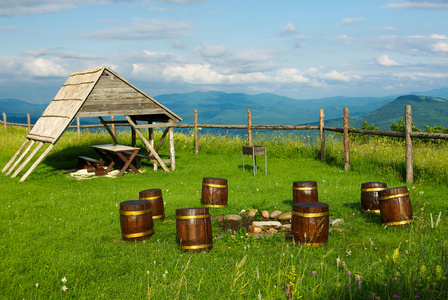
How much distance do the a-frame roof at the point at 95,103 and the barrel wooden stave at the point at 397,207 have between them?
10.6 m

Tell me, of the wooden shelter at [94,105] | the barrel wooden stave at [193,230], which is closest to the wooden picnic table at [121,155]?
the wooden shelter at [94,105]

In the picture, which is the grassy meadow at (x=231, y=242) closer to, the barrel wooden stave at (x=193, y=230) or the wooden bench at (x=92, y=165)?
the barrel wooden stave at (x=193, y=230)

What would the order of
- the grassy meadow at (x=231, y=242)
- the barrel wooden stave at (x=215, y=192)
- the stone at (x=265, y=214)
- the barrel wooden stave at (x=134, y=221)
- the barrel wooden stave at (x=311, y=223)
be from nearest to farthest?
the grassy meadow at (x=231, y=242) < the barrel wooden stave at (x=311, y=223) < the barrel wooden stave at (x=134, y=221) < the stone at (x=265, y=214) < the barrel wooden stave at (x=215, y=192)

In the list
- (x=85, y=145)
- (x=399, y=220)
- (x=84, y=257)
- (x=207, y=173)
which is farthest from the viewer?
(x=85, y=145)

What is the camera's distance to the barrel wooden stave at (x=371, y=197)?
8133mm

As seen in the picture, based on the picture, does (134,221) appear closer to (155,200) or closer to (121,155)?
(155,200)

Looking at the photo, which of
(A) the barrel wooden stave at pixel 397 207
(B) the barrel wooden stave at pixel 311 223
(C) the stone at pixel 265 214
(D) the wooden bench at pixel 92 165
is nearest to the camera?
(B) the barrel wooden stave at pixel 311 223

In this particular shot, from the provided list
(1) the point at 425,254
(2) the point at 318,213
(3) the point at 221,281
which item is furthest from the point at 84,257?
(1) the point at 425,254

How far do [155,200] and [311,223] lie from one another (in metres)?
3.34

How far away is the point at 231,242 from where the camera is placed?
264 inches

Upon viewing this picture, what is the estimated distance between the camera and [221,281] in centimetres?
487

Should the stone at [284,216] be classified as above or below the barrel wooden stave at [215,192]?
below

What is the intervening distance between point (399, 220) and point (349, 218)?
3.30 ft

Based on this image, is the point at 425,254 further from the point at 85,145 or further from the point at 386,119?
the point at 386,119
